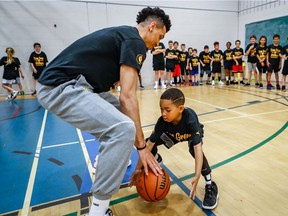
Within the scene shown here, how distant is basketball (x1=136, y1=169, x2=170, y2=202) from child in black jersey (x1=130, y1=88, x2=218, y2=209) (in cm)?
9

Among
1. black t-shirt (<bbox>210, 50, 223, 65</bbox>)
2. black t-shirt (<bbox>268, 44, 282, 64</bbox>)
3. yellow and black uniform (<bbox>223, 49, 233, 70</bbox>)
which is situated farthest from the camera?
black t-shirt (<bbox>210, 50, 223, 65</bbox>)

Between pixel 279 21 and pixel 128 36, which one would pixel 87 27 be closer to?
pixel 279 21

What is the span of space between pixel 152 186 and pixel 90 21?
8.98 m

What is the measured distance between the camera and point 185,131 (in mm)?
1927

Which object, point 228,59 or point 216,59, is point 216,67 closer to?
point 216,59

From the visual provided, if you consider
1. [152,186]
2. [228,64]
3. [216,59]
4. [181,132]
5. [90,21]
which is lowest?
[152,186]

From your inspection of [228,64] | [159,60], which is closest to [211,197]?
[159,60]

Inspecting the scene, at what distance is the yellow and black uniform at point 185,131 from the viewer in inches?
73.1

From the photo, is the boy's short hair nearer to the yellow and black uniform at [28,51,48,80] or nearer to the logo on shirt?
the logo on shirt

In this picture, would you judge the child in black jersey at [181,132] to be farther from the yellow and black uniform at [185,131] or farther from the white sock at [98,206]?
the white sock at [98,206]

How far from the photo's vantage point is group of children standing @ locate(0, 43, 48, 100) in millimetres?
7613

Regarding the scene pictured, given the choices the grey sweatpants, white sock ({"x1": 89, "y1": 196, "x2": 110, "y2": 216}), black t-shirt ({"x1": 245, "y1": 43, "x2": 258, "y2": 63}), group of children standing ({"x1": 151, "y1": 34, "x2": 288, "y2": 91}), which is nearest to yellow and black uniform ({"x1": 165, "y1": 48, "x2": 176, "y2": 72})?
group of children standing ({"x1": 151, "y1": 34, "x2": 288, "y2": 91})

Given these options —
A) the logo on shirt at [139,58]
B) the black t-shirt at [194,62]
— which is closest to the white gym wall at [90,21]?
the black t-shirt at [194,62]

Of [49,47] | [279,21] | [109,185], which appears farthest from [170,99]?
[279,21]
